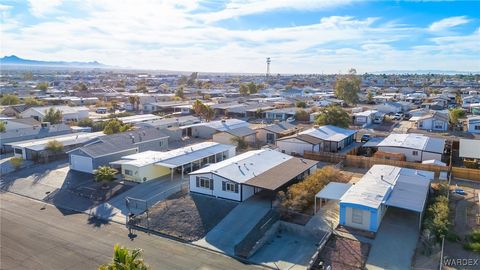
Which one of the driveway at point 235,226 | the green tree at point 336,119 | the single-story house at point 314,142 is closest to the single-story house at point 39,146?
the single-story house at point 314,142

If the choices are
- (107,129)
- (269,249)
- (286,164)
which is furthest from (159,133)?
(269,249)

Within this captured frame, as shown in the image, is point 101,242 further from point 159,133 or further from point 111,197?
point 159,133

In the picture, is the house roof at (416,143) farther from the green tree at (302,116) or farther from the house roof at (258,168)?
the green tree at (302,116)

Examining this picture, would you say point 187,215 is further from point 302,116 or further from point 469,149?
point 302,116

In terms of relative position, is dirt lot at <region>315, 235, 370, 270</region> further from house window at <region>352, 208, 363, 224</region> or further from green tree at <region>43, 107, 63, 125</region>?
green tree at <region>43, 107, 63, 125</region>

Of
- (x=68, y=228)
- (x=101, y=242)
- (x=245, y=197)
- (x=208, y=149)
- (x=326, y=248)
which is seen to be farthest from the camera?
(x=208, y=149)

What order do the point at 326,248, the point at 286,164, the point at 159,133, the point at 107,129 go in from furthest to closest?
the point at 107,129 → the point at 159,133 → the point at 286,164 → the point at 326,248
